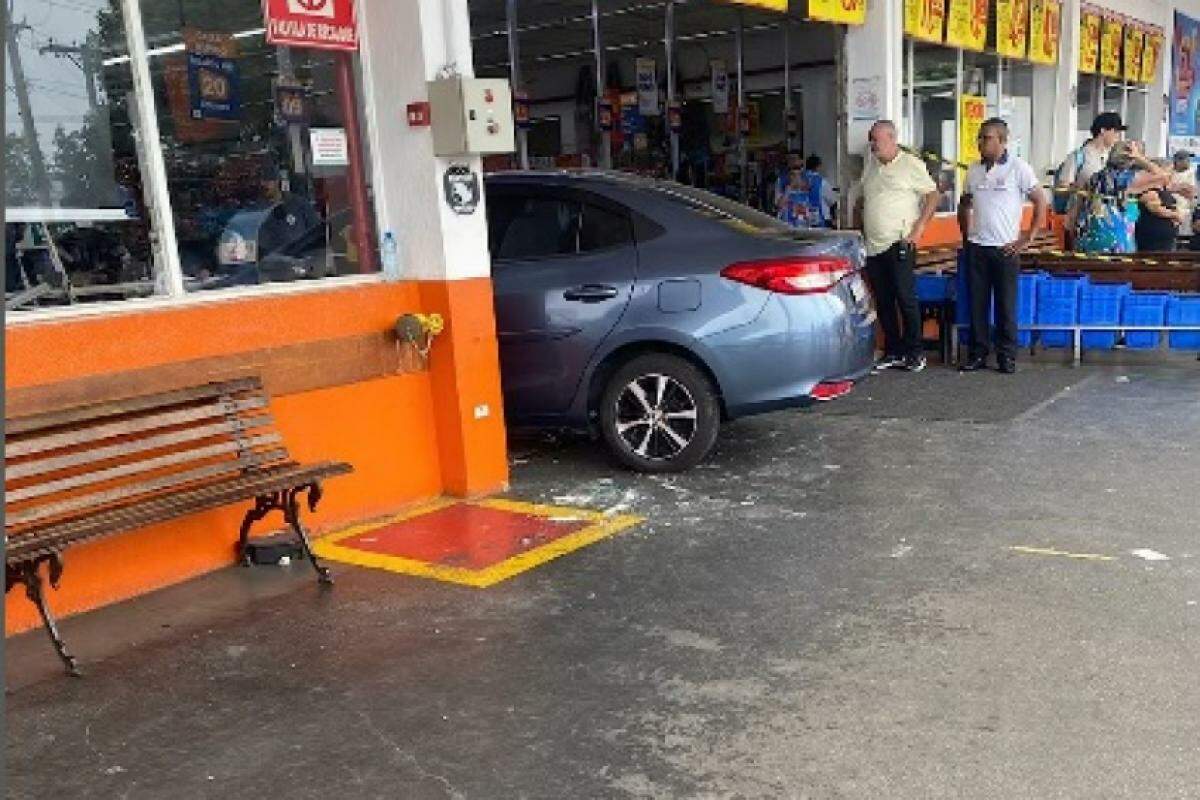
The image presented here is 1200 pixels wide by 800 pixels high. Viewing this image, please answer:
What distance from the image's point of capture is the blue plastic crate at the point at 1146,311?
9.20 meters

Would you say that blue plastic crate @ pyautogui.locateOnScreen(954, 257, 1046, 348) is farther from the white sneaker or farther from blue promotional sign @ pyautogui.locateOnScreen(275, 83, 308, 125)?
blue promotional sign @ pyautogui.locateOnScreen(275, 83, 308, 125)

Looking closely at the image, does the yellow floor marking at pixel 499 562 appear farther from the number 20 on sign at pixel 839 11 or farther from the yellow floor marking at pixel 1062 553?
the number 20 on sign at pixel 839 11

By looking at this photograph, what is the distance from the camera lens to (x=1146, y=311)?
363 inches

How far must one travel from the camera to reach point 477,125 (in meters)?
5.62

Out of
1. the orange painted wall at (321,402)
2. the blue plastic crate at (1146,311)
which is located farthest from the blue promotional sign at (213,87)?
the blue plastic crate at (1146,311)

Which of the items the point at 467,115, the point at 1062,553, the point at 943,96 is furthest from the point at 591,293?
the point at 943,96

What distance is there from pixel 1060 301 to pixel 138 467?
7.63 meters

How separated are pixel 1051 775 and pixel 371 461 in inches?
145

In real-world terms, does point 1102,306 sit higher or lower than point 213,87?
lower

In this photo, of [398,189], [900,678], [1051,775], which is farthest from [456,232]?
[1051,775]

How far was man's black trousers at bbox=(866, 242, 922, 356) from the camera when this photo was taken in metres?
9.16

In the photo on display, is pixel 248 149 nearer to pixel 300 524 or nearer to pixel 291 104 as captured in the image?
pixel 291 104

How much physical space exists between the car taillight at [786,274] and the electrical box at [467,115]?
1.52 metres

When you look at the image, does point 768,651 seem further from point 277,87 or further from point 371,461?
point 277,87
